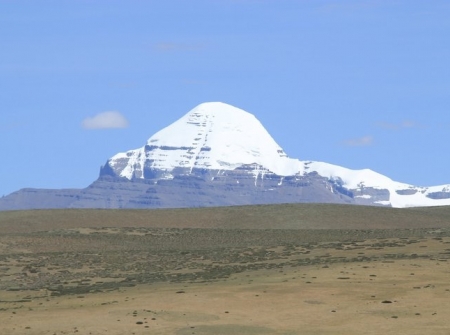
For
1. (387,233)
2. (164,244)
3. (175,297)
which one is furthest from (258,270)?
(387,233)

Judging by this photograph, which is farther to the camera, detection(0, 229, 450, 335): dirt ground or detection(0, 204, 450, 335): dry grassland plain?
detection(0, 204, 450, 335): dry grassland plain

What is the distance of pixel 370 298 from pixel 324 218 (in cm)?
7889

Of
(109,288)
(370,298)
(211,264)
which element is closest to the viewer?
(370,298)

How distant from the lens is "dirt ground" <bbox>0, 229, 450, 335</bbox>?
54.3 meters

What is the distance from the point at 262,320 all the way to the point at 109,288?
51.9ft

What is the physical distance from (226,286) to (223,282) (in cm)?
257

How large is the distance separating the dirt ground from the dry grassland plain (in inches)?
2.8

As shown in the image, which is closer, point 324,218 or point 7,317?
point 7,317

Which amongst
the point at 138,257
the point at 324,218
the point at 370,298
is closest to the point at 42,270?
the point at 138,257

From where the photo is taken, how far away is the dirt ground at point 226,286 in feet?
178

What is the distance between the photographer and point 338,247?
298 feet

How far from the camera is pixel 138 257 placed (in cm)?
8800

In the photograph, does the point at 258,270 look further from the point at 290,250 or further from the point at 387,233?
the point at 387,233

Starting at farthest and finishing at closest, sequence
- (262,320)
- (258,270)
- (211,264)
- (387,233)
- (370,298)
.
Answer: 1. (387,233)
2. (211,264)
3. (258,270)
4. (370,298)
5. (262,320)
